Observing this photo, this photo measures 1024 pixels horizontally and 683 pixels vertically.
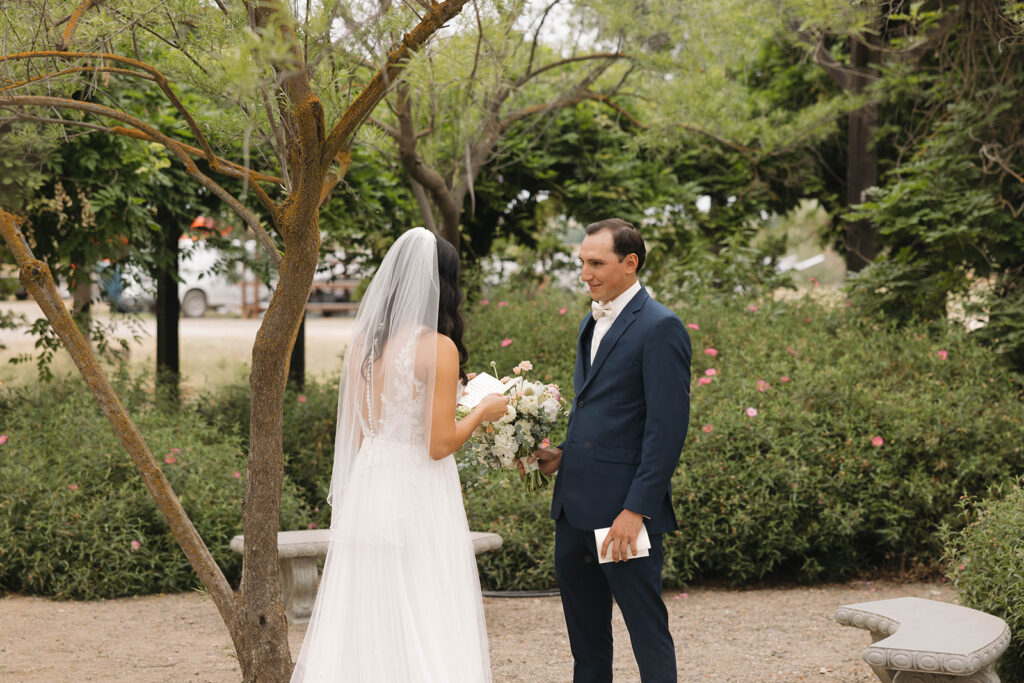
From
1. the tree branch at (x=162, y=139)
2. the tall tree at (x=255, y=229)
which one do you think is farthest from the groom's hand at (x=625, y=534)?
the tree branch at (x=162, y=139)

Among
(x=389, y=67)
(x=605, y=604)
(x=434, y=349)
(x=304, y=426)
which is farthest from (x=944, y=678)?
(x=304, y=426)

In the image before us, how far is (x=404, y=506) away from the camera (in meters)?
3.27

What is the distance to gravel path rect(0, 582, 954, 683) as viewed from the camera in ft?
14.7

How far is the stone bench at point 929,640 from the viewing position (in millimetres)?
3389

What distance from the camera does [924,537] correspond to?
6.16 meters

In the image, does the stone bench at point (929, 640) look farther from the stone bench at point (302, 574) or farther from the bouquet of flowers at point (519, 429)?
the stone bench at point (302, 574)

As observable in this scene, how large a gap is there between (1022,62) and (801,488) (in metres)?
3.88

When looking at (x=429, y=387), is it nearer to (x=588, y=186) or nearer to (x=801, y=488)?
(x=801, y=488)

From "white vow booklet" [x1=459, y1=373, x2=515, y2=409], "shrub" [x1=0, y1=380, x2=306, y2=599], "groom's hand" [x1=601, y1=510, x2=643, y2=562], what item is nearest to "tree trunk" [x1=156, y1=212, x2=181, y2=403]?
"shrub" [x1=0, y1=380, x2=306, y2=599]

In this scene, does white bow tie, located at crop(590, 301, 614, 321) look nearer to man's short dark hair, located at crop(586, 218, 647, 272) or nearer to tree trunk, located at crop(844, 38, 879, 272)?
man's short dark hair, located at crop(586, 218, 647, 272)

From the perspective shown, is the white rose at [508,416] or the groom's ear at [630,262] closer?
the groom's ear at [630,262]

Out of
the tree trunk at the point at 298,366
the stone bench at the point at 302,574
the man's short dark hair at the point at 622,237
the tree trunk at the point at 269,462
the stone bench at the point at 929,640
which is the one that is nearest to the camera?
the man's short dark hair at the point at 622,237

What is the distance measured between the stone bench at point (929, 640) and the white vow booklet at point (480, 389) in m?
1.63

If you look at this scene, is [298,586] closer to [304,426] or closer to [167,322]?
[304,426]
